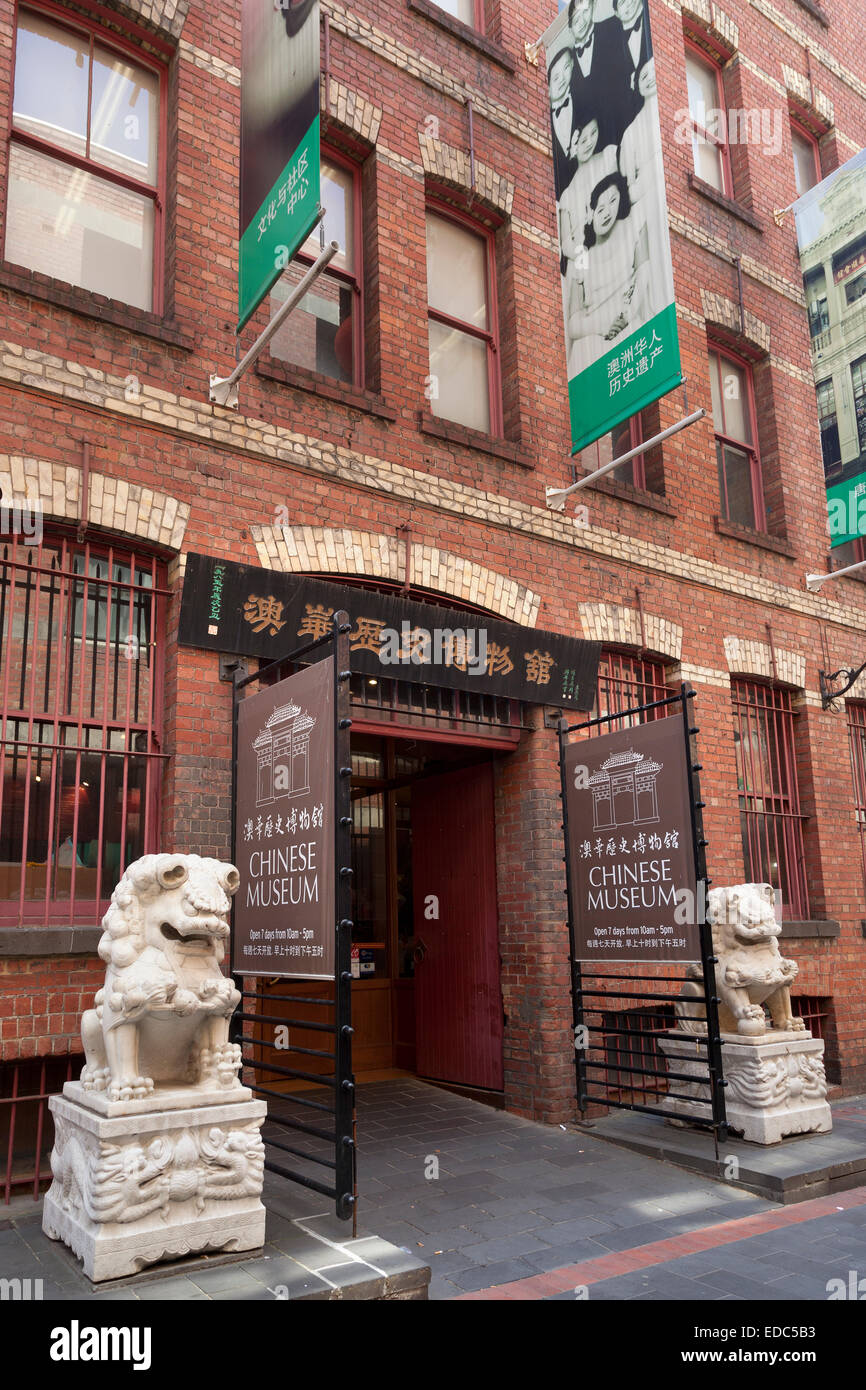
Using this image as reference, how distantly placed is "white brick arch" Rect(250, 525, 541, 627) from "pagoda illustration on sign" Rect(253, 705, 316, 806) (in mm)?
1708

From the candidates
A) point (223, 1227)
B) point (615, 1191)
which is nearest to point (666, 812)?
point (615, 1191)

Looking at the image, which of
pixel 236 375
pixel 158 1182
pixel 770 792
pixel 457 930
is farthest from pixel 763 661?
pixel 158 1182

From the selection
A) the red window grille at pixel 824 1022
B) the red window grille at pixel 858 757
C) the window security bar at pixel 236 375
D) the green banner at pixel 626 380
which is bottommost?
the red window grille at pixel 824 1022

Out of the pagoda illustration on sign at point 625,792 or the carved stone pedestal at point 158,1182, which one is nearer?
the carved stone pedestal at point 158,1182

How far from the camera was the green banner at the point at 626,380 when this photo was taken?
7.71 meters

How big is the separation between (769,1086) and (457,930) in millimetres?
3038

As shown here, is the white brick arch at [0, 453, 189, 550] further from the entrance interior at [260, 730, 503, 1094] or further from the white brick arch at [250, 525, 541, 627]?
the entrance interior at [260, 730, 503, 1094]

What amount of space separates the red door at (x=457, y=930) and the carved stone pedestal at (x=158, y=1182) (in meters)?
4.20

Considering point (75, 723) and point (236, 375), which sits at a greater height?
point (236, 375)

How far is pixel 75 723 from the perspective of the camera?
20.6 ft

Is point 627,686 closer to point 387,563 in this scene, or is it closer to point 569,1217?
point 387,563

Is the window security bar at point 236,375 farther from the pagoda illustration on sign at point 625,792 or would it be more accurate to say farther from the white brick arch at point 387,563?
the pagoda illustration on sign at point 625,792

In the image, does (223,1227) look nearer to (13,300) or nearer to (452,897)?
(452,897)

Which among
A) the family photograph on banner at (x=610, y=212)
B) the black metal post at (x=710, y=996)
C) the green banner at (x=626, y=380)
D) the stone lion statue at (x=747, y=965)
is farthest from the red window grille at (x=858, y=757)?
the black metal post at (x=710, y=996)
